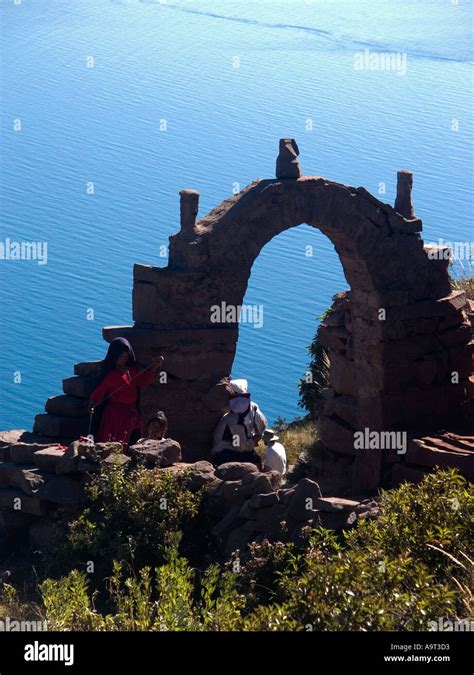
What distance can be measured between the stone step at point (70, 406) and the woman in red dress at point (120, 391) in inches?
8.7

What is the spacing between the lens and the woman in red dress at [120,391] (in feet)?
35.2

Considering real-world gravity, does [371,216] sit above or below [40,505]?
above

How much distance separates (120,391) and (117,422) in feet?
1.06

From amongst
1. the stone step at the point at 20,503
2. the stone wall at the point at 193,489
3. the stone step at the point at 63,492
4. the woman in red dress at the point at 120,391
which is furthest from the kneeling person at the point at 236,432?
the stone step at the point at 20,503

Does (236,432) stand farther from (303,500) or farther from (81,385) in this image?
(303,500)

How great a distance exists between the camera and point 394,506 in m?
8.00

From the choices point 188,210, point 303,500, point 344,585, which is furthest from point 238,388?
point 344,585

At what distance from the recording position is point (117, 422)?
10.9 meters

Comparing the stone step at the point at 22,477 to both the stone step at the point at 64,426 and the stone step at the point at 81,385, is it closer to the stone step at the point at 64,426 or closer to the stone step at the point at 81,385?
the stone step at the point at 64,426

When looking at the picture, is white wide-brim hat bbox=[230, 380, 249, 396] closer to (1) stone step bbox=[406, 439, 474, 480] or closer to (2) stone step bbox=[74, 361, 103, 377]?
(2) stone step bbox=[74, 361, 103, 377]
